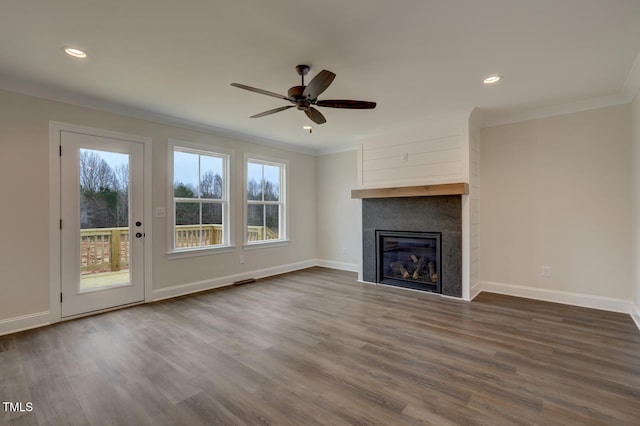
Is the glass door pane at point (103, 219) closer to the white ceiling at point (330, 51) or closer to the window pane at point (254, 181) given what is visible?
the white ceiling at point (330, 51)

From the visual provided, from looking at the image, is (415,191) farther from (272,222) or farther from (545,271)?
(272,222)

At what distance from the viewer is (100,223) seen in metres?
3.67

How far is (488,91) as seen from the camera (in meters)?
3.35

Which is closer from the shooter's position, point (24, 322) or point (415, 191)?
point (24, 322)

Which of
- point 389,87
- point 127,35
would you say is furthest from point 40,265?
point 389,87

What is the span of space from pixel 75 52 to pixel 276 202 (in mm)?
3756

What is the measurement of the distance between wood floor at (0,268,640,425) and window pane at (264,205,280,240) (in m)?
2.19

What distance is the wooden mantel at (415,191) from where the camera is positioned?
396cm

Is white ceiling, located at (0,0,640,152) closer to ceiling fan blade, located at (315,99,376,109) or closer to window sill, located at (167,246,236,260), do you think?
ceiling fan blade, located at (315,99,376,109)

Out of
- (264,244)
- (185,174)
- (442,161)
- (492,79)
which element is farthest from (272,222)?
(492,79)

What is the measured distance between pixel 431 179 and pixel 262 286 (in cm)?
312

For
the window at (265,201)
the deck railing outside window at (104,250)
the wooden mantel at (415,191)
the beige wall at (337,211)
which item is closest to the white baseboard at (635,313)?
the wooden mantel at (415,191)

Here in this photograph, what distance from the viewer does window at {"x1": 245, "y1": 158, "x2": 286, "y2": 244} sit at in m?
5.42

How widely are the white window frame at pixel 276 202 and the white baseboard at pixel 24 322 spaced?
2.65 meters
